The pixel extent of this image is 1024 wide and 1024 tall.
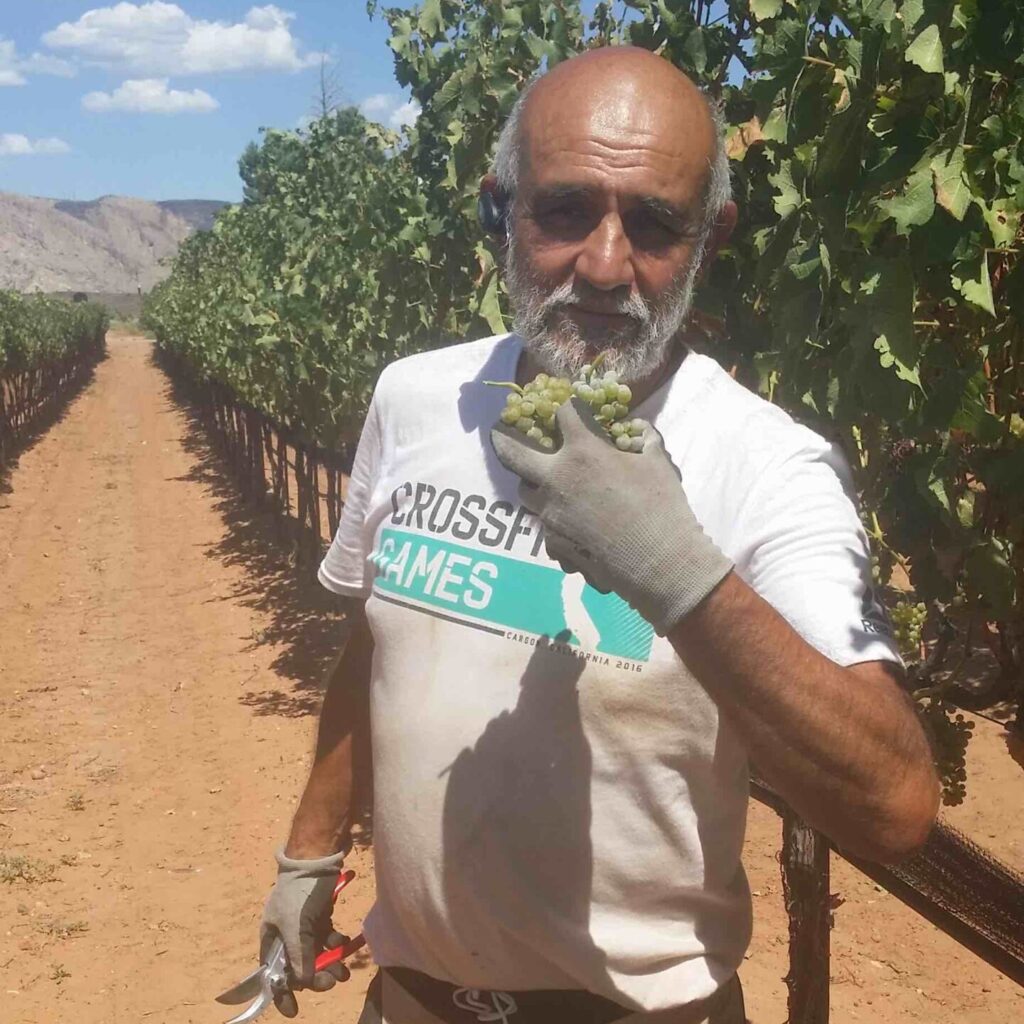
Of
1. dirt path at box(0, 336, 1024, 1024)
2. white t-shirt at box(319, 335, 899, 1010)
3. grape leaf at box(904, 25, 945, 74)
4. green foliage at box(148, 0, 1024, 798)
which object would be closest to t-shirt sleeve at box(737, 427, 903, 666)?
white t-shirt at box(319, 335, 899, 1010)

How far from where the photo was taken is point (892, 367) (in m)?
2.18

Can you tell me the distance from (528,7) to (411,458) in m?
3.45

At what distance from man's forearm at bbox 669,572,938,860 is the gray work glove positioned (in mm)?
1221

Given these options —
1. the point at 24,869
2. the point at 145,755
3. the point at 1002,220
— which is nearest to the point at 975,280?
the point at 1002,220

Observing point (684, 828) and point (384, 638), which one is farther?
point (384, 638)

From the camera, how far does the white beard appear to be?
191 cm

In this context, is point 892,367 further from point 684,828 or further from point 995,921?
point 995,921

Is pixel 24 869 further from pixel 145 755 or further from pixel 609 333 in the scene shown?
pixel 609 333

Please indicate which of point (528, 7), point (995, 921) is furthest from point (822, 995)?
point (528, 7)

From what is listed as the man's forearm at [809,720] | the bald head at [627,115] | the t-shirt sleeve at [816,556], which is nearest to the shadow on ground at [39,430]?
the bald head at [627,115]

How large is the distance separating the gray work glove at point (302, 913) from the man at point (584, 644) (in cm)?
29

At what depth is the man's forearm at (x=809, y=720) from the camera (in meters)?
1.43

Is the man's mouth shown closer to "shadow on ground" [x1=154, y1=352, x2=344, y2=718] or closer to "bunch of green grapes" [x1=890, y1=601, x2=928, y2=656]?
"bunch of green grapes" [x1=890, y1=601, x2=928, y2=656]

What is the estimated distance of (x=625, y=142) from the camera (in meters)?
1.94
